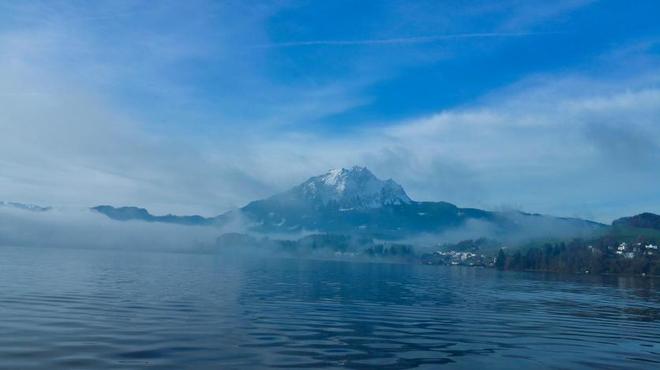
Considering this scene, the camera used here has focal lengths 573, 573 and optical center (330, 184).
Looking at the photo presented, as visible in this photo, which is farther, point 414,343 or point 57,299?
point 57,299

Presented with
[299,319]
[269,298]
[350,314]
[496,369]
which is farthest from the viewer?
[269,298]

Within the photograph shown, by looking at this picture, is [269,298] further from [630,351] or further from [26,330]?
[630,351]

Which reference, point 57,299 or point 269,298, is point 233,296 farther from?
point 57,299

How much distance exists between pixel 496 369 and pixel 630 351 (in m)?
14.4

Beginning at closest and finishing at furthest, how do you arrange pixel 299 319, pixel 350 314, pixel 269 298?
pixel 299 319
pixel 350 314
pixel 269 298

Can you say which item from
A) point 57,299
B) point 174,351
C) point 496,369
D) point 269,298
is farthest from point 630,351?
point 57,299

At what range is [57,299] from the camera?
5781cm

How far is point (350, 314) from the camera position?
55062mm

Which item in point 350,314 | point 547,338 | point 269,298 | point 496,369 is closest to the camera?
point 496,369

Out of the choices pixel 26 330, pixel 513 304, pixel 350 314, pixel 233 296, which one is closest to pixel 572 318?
pixel 513 304

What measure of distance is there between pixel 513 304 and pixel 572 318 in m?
16.5

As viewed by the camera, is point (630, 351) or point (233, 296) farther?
point (233, 296)

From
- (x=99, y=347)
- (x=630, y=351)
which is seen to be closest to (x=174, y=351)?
(x=99, y=347)

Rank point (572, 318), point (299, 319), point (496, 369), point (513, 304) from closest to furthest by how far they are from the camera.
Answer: point (496, 369) < point (299, 319) < point (572, 318) < point (513, 304)
